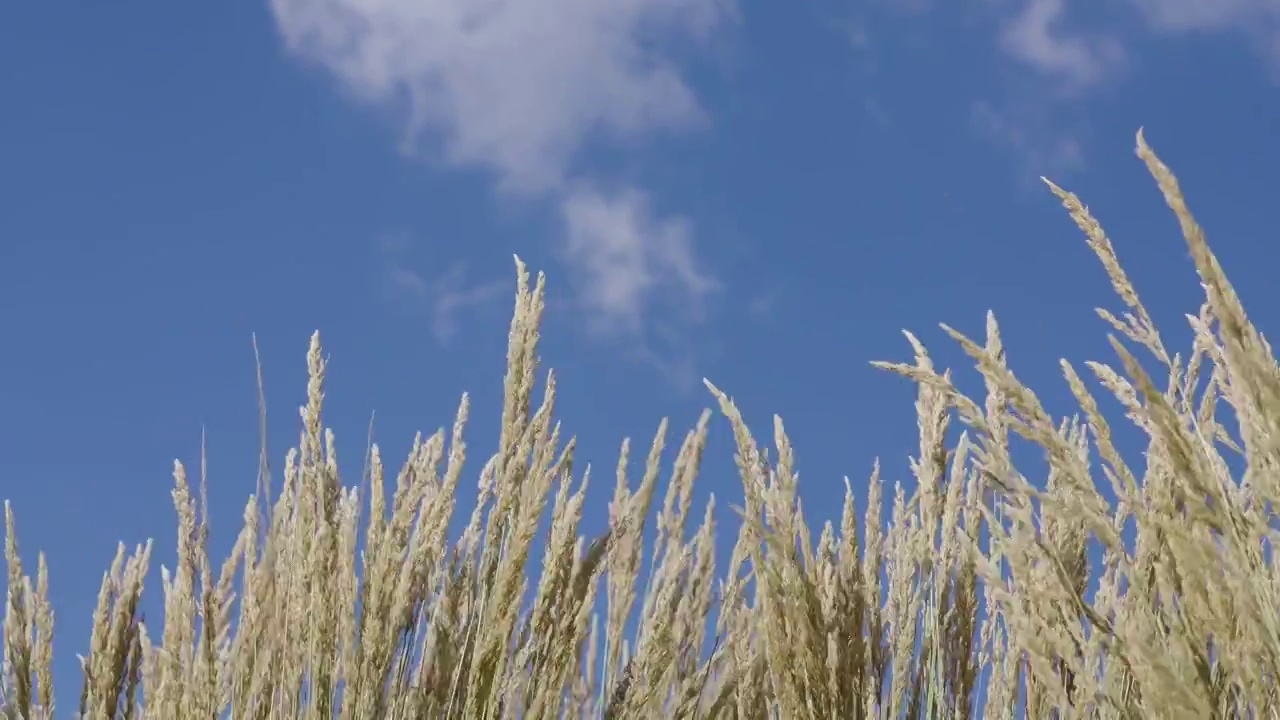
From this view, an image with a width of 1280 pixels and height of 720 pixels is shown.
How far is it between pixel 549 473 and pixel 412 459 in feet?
1.14

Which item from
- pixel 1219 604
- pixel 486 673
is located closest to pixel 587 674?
pixel 486 673

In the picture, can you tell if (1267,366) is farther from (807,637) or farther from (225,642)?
(225,642)

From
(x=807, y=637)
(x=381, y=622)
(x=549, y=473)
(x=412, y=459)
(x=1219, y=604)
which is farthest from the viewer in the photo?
(x=412, y=459)

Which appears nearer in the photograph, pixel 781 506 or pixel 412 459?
pixel 781 506

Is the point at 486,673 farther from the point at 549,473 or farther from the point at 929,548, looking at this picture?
the point at 929,548

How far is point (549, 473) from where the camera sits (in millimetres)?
2527

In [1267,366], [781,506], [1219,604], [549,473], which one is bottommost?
[1219,604]

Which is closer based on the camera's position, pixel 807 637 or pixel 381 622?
pixel 807 637

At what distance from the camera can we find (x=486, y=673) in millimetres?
2387

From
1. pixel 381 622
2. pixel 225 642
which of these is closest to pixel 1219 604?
pixel 381 622

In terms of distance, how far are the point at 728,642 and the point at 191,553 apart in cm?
117

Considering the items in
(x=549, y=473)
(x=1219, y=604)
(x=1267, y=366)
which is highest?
(x=549, y=473)

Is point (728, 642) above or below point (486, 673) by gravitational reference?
above

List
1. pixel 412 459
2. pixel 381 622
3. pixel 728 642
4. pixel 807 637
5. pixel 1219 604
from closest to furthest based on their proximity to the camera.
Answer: pixel 1219 604 < pixel 807 637 < pixel 381 622 < pixel 412 459 < pixel 728 642
